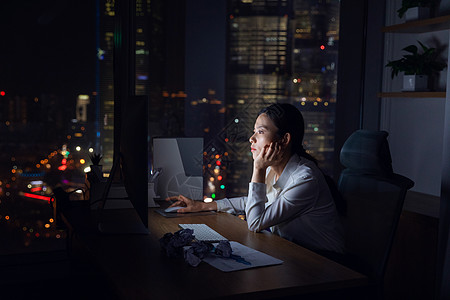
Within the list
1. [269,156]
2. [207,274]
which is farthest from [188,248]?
[269,156]

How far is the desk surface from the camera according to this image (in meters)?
1.41

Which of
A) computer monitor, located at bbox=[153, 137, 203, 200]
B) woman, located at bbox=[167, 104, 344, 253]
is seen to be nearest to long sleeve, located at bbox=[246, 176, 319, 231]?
woman, located at bbox=[167, 104, 344, 253]

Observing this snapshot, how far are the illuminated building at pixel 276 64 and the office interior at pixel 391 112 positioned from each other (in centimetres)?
10

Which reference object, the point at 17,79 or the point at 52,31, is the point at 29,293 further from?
the point at 52,31

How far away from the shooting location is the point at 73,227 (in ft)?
7.15

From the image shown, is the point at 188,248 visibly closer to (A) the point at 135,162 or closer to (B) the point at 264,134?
(A) the point at 135,162

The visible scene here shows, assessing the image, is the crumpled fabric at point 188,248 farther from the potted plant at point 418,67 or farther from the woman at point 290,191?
the potted plant at point 418,67

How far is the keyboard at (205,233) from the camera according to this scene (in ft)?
6.45

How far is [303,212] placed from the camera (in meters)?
2.07

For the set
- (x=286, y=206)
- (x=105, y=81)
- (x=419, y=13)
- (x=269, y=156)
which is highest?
(x=419, y=13)

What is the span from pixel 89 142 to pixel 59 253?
76cm

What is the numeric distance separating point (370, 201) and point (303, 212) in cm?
28

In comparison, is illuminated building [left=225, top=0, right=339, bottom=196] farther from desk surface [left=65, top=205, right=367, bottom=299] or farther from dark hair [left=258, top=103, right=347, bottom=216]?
desk surface [left=65, top=205, right=367, bottom=299]

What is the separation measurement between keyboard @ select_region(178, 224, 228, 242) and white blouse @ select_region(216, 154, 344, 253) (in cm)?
16
